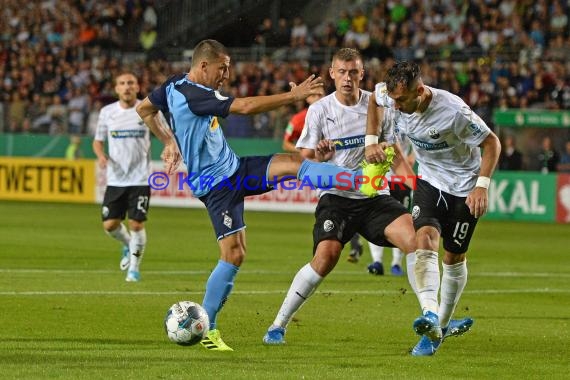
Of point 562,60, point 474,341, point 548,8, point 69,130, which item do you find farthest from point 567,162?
point 474,341

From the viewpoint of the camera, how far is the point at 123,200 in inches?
599

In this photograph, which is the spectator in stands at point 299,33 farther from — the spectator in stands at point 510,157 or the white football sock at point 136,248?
the white football sock at point 136,248

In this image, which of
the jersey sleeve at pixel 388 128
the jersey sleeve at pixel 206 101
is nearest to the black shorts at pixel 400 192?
the jersey sleeve at pixel 388 128

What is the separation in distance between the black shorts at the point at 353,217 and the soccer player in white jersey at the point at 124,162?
5.53m

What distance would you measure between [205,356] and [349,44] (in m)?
25.1

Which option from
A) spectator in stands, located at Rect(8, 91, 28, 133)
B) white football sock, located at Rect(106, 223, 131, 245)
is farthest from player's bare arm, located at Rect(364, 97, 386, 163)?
spectator in stands, located at Rect(8, 91, 28, 133)

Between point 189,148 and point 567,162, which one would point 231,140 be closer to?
point 567,162

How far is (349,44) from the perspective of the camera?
3309cm

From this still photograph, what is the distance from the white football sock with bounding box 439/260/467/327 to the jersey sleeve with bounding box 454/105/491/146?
3.54 feet

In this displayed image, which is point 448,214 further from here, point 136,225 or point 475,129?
point 136,225

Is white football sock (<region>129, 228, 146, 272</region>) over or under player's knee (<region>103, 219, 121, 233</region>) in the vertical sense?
under

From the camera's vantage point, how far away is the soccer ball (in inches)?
336

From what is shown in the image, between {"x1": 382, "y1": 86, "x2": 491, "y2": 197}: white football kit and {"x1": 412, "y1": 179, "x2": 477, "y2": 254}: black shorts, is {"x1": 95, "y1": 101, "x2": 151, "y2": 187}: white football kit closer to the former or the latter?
{"x1": 382, "y1": 86, "x2": 491, "y2": 197}: white football kit

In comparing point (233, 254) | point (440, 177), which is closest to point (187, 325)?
point (233, 254)
